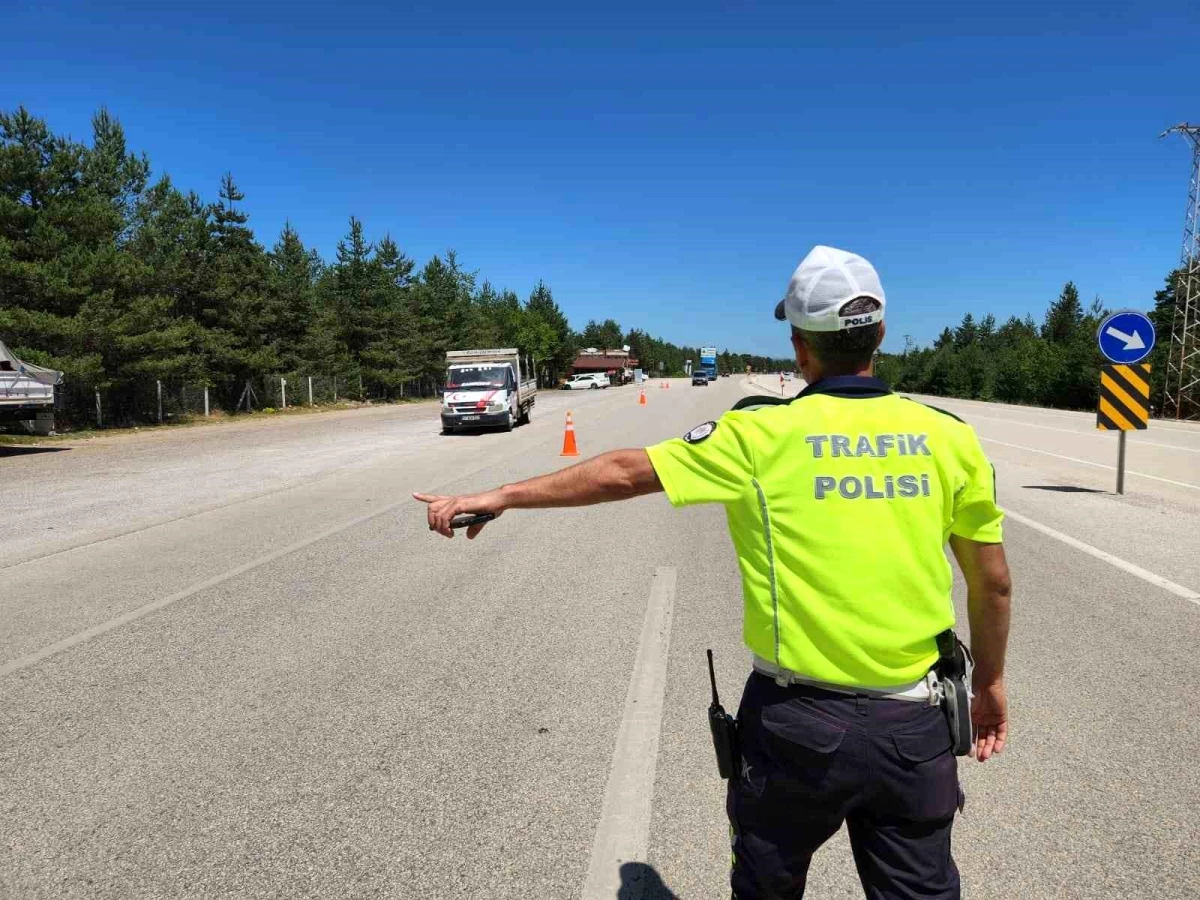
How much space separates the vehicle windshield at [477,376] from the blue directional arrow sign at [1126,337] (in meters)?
18.2

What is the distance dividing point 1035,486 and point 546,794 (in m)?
11.6

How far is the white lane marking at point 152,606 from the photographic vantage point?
4.91m

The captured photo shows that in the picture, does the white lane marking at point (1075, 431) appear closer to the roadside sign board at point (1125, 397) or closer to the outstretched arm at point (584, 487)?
the roadside sign board at point (1125, 397)

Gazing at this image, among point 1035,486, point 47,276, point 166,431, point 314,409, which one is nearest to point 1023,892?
point 1035,486

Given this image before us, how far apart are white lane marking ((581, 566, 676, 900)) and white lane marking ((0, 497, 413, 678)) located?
3.69m

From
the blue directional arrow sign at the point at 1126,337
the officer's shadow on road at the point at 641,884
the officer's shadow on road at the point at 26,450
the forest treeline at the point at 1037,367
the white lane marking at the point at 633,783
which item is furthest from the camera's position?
the forest treeline at the point at 1037,367

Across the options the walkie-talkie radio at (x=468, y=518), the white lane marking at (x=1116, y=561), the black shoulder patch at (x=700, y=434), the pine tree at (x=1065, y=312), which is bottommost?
the white lane marking at (x=1116, y=561)

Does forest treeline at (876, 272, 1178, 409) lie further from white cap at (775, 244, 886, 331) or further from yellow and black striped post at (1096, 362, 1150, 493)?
white cap at (775, 244, 886, 331)

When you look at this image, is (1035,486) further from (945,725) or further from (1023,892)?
(945,725)

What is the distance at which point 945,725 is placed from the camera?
69.7 inches

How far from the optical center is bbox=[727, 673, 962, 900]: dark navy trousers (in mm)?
Result: 1674

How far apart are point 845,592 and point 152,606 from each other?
5.92 m

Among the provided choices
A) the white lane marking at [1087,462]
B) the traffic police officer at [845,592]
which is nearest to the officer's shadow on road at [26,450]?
the traffic police officer at [845,592]

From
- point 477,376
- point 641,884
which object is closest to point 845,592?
point 641,884
